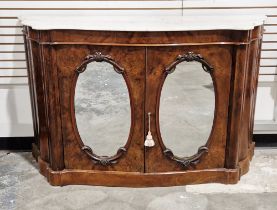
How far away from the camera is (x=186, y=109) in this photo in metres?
2.83

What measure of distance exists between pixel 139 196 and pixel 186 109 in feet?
2.35

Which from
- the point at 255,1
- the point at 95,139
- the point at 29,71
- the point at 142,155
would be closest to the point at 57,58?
the point at 29,71

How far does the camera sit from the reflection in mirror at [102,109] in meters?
2.74

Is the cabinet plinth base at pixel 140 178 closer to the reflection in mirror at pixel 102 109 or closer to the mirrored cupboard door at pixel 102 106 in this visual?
the mirrored cupboard door at pixel 102 106

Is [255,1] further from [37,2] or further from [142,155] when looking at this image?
[37,2]

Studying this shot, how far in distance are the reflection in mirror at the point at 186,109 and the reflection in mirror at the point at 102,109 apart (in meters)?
0.28

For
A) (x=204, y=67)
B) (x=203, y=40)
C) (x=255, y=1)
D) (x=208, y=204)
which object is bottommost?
(x=208, y=204)

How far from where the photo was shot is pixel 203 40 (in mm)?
2617

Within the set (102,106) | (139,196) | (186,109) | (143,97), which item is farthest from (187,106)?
(139,196)

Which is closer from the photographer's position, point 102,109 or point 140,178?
point 102,109

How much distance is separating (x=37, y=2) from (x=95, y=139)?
1.23 m

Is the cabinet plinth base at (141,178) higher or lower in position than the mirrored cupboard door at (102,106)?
lower

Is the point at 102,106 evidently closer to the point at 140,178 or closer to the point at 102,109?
the point at 102,109

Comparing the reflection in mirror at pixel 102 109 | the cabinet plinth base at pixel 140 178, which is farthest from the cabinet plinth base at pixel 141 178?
the reflection in mirror at pixel 102 109
